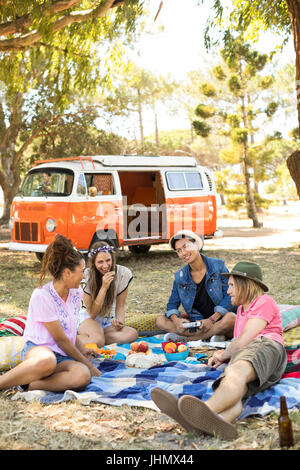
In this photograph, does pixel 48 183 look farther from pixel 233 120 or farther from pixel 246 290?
pixel 233 120

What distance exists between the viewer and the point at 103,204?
33.1 feet

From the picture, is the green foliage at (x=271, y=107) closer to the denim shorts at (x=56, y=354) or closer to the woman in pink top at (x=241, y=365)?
the woman in pink top at (x=241, y=365)

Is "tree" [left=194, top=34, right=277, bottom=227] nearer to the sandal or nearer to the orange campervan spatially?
the orange campervan

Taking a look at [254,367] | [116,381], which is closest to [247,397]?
[254,367]

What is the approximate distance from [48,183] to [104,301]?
5.59 m

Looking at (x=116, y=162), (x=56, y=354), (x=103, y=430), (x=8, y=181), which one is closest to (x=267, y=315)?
(x=103, y=430)

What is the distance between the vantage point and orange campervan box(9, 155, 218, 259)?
31.7 ft

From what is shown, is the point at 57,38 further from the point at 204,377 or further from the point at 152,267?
the point at 204,377

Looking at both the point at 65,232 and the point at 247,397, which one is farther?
the point at 65,232

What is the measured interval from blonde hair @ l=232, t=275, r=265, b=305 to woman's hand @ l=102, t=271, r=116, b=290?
4.93ft

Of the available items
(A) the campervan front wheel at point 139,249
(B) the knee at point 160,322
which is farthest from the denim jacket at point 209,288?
(A) the campervan front wheel at point 139,249

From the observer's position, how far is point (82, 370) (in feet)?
12.1

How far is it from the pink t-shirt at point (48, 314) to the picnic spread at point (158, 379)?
1.20 feet
